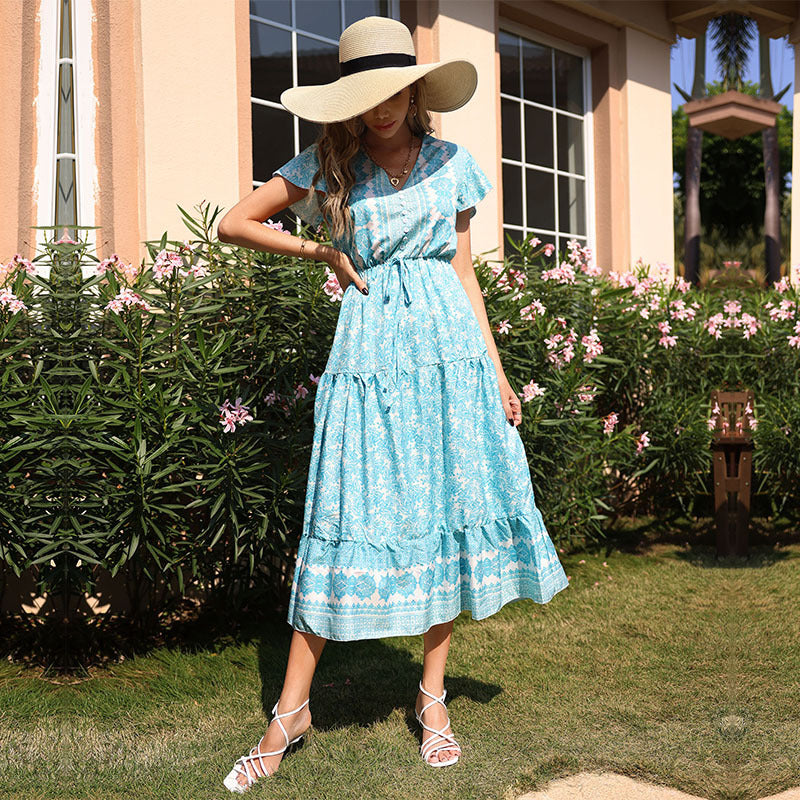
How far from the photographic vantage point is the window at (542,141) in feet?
19.3

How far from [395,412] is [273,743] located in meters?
0.97

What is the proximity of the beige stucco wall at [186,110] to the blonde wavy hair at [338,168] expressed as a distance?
1.56 m

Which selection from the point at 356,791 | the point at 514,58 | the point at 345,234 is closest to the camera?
the point at 356,791

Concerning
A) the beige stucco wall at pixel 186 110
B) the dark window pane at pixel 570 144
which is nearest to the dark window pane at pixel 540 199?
the dark window pane at pixel 570 144

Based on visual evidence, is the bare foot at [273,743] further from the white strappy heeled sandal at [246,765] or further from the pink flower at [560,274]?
the pink flower at [560,274]

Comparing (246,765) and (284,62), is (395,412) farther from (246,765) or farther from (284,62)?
(284,62)

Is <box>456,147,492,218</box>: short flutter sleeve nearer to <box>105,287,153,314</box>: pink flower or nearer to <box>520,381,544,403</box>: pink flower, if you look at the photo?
<box>105,287,153,314</box>: pink flower

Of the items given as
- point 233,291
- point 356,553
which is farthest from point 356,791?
point 233,291

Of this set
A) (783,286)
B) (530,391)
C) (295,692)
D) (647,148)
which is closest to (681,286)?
(783,286)

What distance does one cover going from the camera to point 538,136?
610 centimetres

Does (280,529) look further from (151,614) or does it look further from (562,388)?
(562,388)

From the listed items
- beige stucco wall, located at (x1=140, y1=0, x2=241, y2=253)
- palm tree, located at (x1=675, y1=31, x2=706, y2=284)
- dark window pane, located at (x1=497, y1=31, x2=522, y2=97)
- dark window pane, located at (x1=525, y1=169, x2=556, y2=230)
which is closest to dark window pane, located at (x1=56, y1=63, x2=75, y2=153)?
beige stucco wall, located at (x1=140, y1=0, x2=241, y2=253)

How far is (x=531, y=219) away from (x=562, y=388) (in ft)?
7.00

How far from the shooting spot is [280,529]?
3.32m
